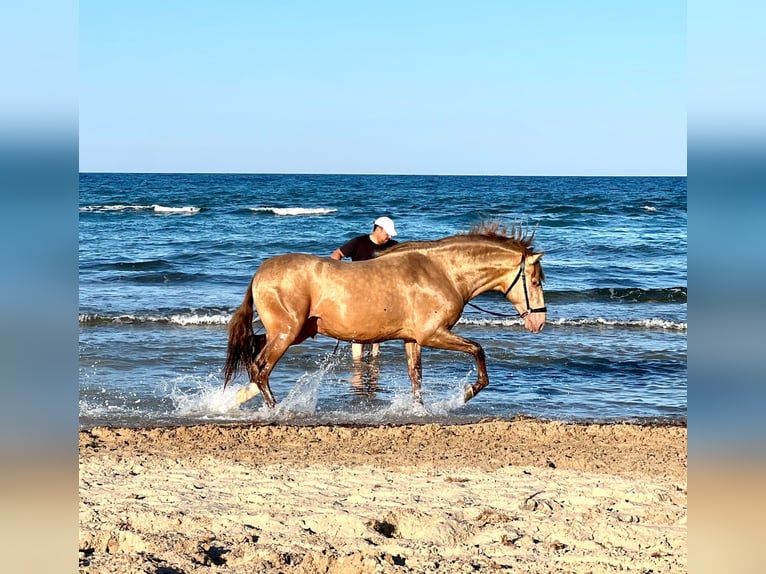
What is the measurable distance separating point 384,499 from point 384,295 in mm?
2795

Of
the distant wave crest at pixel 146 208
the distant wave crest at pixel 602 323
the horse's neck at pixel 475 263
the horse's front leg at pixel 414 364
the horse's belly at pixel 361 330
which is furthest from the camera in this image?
the distant wave crest at pixel 146 208

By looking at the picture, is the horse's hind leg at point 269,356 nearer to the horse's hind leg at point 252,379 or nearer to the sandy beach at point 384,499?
the horse's hind leg at point 252,379

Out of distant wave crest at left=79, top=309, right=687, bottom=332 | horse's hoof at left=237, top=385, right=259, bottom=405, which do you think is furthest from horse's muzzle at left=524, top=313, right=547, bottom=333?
distant wave crest at left=79, top=309, right=687, bottom=332

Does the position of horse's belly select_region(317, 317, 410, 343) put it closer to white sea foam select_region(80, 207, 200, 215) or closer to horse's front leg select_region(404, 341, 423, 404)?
horse's front leg select_region(404, 341, 423, 404)

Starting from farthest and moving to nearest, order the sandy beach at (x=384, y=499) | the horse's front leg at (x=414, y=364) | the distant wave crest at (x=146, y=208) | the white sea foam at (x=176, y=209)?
the white sea foam at (x=176, y=209), the distant wave crest at (x=146, y=208), the horse's front leg at (x=414, y=364), the sandy beach at (x=384, y=499)

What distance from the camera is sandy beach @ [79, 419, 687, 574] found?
4.42 meters

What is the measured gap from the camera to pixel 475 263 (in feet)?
26.5

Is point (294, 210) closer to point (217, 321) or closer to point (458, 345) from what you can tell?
point (217, 321)

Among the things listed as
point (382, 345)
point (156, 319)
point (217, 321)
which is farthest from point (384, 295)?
point (156, 319)

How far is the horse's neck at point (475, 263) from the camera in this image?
8078mm

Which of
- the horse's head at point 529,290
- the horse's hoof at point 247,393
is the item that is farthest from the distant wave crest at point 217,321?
the horse's head at point 529,290

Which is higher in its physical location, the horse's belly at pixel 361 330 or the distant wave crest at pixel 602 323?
the horse's belly at pixel 361 330

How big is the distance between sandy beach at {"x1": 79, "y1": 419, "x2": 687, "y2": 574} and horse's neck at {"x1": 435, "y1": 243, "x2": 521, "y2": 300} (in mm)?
1425

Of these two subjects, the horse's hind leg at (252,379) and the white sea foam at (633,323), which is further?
the white sea foam at (633,323)
